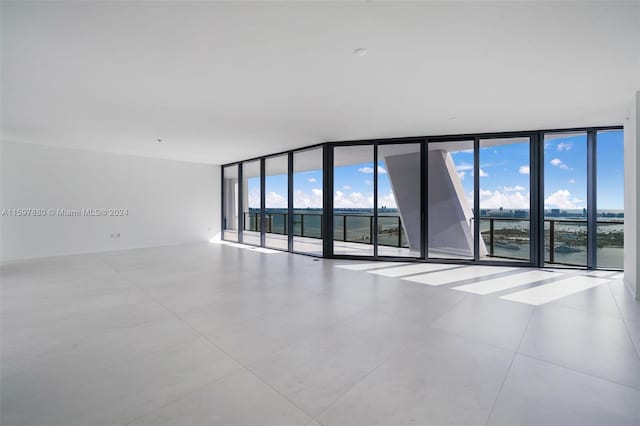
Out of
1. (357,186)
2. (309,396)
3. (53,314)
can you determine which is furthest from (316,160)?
(309,396)

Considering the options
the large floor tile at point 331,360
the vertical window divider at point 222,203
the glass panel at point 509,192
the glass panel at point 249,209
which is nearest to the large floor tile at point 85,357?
the large floor tile at point 331,360

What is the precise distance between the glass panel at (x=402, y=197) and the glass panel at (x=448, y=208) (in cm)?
38

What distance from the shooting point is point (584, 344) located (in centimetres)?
236

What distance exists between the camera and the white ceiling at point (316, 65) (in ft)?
6.83

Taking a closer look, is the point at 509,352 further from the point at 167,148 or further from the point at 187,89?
the point at 167,148

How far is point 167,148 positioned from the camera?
22.2 feet

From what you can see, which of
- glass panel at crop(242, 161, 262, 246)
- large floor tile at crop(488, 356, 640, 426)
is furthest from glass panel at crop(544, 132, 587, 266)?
glass panel at crop(242, 161, 262, 246)

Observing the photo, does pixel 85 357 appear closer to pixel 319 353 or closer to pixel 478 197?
pixel 319 353

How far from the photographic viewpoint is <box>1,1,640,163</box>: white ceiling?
208cm

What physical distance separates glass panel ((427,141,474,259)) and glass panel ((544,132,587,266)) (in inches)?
64.6

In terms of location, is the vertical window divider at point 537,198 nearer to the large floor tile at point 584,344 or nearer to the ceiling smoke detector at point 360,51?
the large floor tile at point 584,344

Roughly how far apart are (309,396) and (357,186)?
19.2 feet

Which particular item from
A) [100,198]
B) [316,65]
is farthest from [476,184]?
[100,198]

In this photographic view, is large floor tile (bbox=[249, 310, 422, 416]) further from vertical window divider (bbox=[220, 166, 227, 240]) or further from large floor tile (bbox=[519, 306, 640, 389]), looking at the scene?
vertical window divider (bbox=[220, 166, 227, 240])
